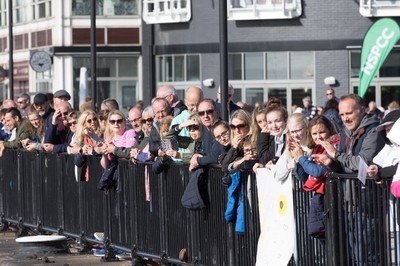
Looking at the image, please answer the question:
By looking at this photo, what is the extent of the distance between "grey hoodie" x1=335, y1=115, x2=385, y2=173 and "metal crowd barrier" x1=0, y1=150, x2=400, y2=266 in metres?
0.12

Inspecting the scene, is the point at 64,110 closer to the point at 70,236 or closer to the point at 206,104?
the point at 70,236

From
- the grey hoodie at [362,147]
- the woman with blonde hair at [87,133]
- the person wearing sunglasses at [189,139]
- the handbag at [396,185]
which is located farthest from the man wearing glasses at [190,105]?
the handbag at [396,185]

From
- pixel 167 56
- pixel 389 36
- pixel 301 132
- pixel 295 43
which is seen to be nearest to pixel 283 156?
pixel 301 132

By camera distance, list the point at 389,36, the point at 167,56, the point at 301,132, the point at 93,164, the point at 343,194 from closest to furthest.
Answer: the point at 343,194 → the point at 301,132 → the point at 93,164 → the point at 389,36 → the point at 167,56

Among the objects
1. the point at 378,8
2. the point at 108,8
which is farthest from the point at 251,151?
the point at 108,8

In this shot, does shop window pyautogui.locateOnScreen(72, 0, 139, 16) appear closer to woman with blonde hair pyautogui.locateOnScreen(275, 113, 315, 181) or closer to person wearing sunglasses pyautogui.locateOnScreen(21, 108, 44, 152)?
person wearing sunglasses pyautogui.locateOnScreen(21, 108, 44, 152)

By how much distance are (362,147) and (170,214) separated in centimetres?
385

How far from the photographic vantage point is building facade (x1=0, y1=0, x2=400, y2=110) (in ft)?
153

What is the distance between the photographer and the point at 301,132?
10.4m

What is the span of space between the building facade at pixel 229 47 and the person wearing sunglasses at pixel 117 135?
104 feet

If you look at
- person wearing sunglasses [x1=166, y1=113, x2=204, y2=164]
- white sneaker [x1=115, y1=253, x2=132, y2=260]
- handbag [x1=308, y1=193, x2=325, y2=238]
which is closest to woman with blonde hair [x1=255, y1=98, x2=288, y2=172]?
handbag [x1=308, y1=193, x2=325, y2=238]

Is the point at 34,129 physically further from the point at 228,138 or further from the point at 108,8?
the point at 108,8

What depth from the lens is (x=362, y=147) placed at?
9711 mm

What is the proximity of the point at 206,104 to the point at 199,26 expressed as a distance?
1430 inches
